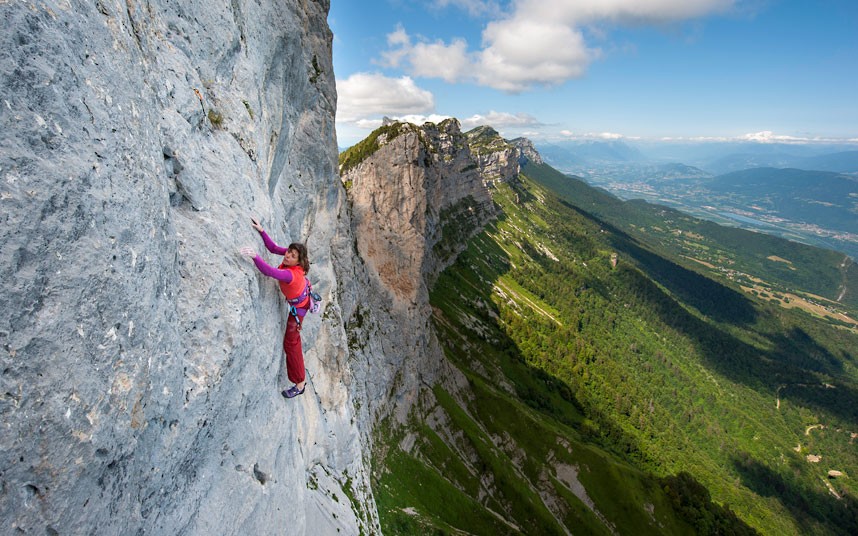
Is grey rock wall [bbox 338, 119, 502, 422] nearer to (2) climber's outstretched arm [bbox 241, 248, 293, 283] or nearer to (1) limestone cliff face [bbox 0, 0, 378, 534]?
(1) limestone cliff face [bbox 0, 0, 378, 534]

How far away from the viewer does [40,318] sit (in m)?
5.75

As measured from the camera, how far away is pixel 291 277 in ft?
40.6

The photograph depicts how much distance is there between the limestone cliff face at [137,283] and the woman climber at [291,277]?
0.54m

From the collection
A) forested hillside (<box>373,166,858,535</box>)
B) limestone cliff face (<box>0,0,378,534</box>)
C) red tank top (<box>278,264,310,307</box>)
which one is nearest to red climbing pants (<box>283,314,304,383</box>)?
limestone cliff face (<box>0,0,378,534</box>)

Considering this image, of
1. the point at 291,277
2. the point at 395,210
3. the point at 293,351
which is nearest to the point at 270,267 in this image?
the point at 291,277

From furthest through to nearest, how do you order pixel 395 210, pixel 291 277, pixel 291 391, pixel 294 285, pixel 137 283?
pixel 395 210
pixel 291 391
pixel 294 285
pixel 291 277
pixel 137 283

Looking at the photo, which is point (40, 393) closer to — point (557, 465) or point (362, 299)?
point (362, 299)

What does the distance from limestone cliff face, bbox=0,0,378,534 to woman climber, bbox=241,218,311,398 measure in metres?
0.54

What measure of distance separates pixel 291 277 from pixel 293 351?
4.19 metres

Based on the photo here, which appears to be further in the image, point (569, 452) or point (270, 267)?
point (569, 452)

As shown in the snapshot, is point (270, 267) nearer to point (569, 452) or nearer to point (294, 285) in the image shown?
point (294, 285)

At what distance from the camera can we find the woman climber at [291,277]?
1173 centimetres

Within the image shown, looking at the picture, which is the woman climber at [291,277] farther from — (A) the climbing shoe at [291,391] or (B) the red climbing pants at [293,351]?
(A) the climbing shoe at [291,391]

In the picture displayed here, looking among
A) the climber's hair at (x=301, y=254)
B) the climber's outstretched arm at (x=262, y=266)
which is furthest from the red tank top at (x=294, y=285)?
the climber's outstretched arm at (x=262, y=266)
